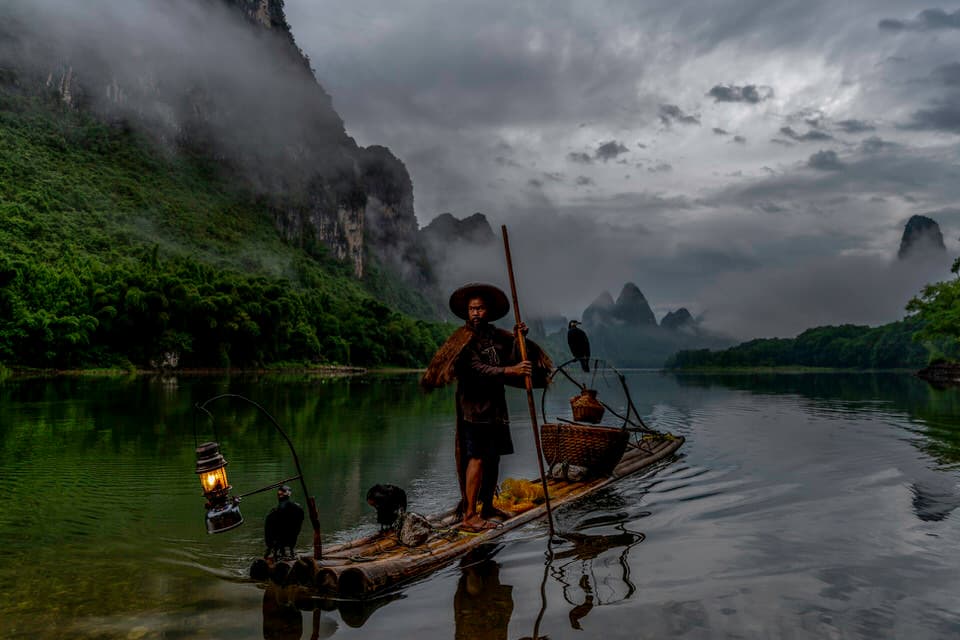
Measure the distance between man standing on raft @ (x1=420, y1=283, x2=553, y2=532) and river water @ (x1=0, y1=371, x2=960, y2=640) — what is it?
2.11 feet

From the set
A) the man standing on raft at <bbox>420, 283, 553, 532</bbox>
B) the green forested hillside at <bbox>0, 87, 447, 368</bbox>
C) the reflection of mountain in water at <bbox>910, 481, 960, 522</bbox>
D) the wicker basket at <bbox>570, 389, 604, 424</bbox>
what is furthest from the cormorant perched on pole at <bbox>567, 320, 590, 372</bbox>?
the green forested hillside at <bbox>0, 87, 447, 368</bbox>

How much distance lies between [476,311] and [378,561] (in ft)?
8.93

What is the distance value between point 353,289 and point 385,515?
504ft

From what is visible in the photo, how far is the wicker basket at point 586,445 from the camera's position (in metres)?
9.51

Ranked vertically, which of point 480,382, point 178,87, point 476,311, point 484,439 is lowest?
point 484,439

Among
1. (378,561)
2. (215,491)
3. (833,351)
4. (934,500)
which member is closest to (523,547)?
(378,561)

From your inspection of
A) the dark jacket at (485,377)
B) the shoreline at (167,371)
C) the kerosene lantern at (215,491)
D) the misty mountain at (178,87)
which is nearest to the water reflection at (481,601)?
the dark jacket at (485,377)

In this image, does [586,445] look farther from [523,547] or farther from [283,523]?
[283,523]

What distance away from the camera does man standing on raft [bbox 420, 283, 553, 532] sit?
6.51 metres

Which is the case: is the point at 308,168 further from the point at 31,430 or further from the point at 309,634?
the point at 309,634

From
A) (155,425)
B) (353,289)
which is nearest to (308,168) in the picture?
(353,289)

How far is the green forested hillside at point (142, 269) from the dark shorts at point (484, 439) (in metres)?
52.6

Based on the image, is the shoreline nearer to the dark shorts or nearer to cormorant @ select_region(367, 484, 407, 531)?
cormorant @ select_region(367, 484, 407, 531)

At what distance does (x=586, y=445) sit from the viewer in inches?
376
